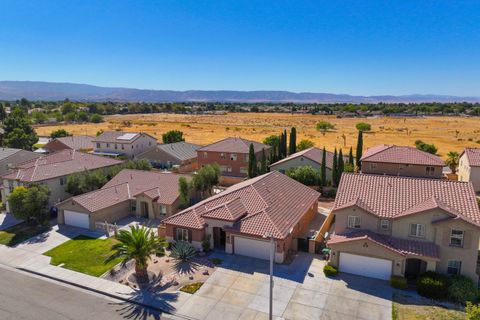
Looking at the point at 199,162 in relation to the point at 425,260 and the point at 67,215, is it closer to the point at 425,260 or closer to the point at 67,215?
the point at 67,215

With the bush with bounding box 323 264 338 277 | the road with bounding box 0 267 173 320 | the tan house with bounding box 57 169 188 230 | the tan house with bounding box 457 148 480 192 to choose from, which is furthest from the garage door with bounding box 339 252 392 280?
the tan house with bounding box 457 148 480 192

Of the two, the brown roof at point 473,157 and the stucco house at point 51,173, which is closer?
the stucco house at point 51,173

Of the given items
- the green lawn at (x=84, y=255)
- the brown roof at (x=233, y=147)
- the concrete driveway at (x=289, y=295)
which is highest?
the brown roof at (x=233, y=147)

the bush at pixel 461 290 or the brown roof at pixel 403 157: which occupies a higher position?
the brown roof at pixel 403 157

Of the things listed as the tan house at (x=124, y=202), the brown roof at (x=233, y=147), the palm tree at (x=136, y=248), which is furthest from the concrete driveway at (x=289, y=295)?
the brown roof at (x=233, y=147)

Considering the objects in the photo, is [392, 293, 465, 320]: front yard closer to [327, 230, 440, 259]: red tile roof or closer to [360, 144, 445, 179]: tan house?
[327, 230, 440, 259]: red tile roof

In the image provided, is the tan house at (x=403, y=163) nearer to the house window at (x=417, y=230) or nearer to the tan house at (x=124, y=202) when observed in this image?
the house window at (x=417, y=230)
